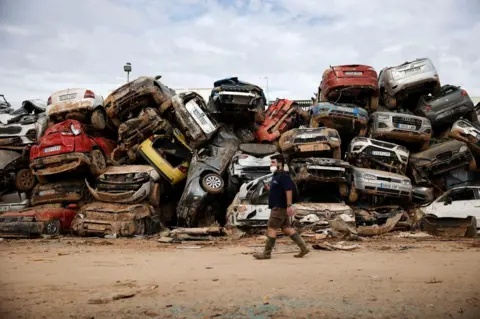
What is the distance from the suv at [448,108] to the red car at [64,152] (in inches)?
357

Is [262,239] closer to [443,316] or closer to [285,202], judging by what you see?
[285,202]

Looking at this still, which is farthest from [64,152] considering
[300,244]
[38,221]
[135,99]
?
[300,244]

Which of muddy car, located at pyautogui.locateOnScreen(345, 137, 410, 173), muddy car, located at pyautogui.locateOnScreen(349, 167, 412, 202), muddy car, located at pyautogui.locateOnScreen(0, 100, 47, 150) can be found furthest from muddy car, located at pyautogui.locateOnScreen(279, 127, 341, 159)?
muddy car, located at pyautogui.locateOnScreen(0, 100, 47, 150)

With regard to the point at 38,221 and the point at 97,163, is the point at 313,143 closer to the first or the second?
the point at 97,163

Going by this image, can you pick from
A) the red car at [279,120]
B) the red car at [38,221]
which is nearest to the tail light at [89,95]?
the red car at [38,221]

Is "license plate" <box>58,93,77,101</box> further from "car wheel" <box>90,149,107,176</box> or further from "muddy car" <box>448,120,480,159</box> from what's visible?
"muddy car" <box>448,120,480,159</box>

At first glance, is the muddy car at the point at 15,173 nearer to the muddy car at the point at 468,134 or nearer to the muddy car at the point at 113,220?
the muddy car at the point at 113,220

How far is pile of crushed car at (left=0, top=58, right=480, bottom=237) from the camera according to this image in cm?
1073

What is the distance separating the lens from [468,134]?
1237cm

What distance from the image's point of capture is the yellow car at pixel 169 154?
1224 cm

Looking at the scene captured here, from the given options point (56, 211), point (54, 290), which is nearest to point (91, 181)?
point (56, 211)

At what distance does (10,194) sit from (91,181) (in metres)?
2.29

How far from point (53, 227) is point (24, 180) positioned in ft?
7.88

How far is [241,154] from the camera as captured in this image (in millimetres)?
11695
